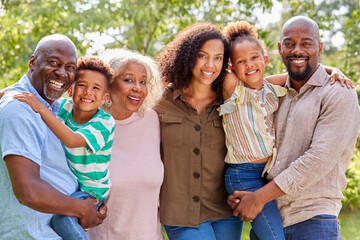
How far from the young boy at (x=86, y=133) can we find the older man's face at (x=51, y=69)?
0.16 feet

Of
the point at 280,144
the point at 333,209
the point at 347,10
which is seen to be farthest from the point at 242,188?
the point at 347,10

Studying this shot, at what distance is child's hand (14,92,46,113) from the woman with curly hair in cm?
127

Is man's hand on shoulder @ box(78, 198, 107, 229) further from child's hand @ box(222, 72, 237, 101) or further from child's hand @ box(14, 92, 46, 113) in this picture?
child's hand @ box(222, 72, 237, 101)

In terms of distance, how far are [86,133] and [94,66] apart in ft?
1.83

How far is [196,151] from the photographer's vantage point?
132 inches

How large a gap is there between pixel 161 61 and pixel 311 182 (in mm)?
1644

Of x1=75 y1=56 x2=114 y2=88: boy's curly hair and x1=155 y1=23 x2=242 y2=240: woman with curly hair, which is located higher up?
x1=75 y1=56 x2=114 y2=88: boy's curly hair

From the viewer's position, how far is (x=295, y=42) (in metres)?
3.33

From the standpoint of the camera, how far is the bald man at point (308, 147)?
3047 millimetres

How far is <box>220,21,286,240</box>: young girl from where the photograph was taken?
3.28 meters

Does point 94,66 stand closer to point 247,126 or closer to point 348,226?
point 247,126

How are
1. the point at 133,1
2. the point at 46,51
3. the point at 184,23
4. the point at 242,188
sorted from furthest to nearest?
the point at 184,23
the point at 133,1
the point at 242,188
the point at 46,51

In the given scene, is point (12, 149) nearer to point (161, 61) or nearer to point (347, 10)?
point (161, 61)

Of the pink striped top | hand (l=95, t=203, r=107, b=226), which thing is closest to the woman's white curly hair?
the pink striped top
